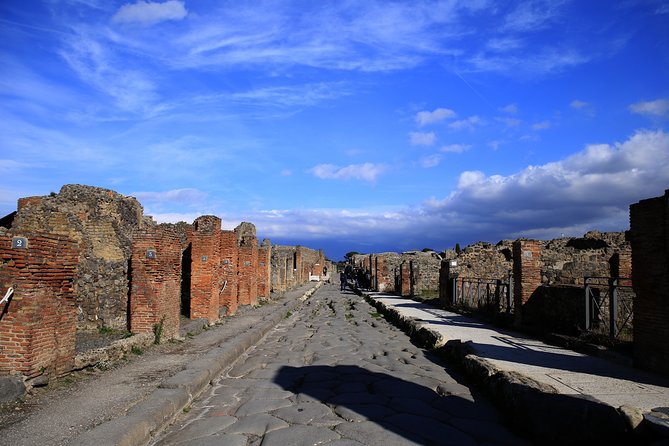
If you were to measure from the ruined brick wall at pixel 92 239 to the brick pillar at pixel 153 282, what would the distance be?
1444 mm

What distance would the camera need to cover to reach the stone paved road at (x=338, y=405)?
4387mm

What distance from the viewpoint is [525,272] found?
11.6 m

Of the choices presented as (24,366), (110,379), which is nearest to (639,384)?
(110,379)

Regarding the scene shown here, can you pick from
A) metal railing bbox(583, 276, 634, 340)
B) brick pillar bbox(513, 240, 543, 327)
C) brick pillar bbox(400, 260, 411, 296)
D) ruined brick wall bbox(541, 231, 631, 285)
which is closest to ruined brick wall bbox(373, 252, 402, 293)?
brick pillar bbox(400, 260, 411, 296)

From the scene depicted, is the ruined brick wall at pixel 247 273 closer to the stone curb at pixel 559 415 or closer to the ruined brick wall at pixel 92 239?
the ruined brick wall at pixel 92 239

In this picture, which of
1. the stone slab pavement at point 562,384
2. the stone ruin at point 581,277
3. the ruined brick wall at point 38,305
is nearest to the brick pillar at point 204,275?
the stone slab pavement at point 562,384

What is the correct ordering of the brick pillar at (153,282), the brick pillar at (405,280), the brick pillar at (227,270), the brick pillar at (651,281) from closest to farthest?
the brick pillar at (651,281)
the brick pillar at (153,282)
the brick pillar at (227,270)
the brick pillar at (405,280)

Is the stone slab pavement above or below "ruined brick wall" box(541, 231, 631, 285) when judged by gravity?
below

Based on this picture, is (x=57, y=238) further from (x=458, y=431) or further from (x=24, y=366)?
(x=458, y=431)

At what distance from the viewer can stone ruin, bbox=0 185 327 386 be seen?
5.52 meters

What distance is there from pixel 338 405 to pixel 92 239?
815cm

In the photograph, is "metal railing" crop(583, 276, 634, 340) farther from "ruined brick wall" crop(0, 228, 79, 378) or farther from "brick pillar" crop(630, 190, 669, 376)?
"ruined brick wall" crop(0, 228, 79, 378)

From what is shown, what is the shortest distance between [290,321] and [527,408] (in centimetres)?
1146

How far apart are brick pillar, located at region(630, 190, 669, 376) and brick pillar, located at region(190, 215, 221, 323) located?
9538 mm
